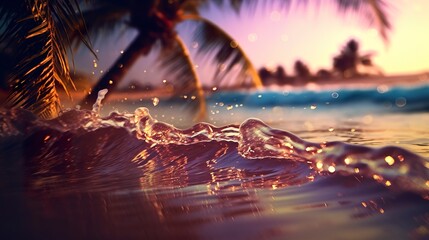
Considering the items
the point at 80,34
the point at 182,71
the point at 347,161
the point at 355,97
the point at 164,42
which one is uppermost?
the point at 80,34

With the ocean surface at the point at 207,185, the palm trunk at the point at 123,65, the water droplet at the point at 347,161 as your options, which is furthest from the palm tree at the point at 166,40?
the water droplet at the point at 347,161

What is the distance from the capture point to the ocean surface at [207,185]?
3.83 feet

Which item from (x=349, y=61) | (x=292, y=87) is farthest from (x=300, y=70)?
(x=349, y=61)

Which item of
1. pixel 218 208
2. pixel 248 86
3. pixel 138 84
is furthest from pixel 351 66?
pixel 218 208

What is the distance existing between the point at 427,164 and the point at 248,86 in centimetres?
425

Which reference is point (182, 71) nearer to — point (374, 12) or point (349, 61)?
point (374, 12)

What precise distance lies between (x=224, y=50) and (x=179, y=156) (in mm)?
3479

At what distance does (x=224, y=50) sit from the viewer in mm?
5703

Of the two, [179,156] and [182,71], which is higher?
[182,71]

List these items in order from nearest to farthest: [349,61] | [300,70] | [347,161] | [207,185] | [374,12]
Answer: [207,185], [347,161], [374,12], [300,70], [349,61]

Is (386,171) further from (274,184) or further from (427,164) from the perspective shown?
(274,184)

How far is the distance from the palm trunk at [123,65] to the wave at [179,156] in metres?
2.01

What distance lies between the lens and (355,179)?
1.67 meters

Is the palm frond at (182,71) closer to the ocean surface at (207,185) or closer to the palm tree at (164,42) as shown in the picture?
the palm tree at (164,42)
